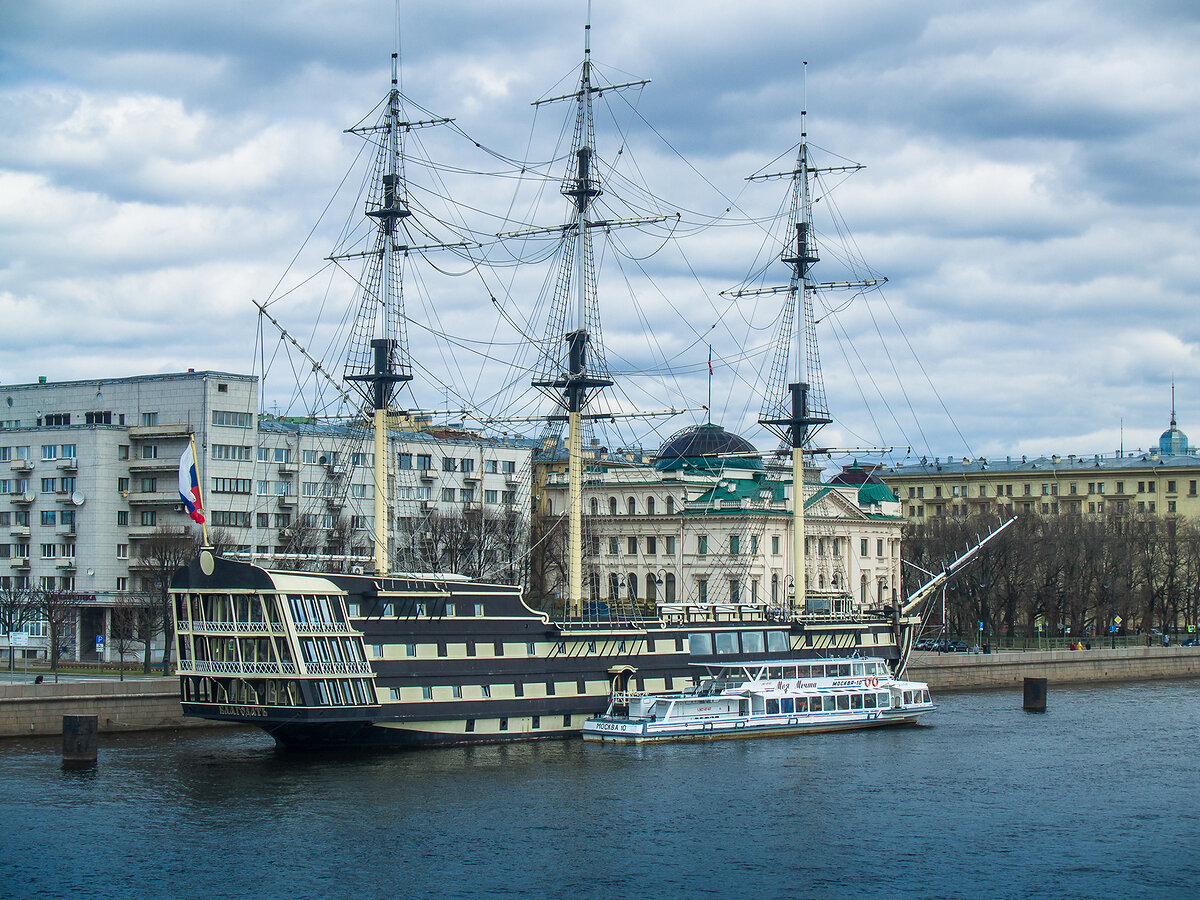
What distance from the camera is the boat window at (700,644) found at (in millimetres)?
64250

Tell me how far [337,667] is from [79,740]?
28.7 feet

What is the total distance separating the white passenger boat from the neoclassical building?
38319 mm

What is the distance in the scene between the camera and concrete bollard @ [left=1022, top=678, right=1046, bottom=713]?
73875 mm

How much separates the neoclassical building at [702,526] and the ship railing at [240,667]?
175ft

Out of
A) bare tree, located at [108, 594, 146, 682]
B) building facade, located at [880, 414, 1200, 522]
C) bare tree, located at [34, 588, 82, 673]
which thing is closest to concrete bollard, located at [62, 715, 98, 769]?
bare tree, located at [34, 588, 82, 673]

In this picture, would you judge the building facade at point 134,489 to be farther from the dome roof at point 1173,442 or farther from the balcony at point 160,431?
the dome roof at point 1173,442

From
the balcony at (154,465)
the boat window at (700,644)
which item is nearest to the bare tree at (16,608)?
the balcony at (154,465)

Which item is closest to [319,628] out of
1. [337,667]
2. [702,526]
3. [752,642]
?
[337,667]

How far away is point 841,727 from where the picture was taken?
6462cm

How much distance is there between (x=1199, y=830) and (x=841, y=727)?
74.0 feet

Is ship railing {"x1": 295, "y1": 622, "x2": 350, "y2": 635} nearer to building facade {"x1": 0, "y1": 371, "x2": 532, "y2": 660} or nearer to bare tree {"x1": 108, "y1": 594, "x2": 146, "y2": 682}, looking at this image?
bare tree {"x1": 108, "y1": 594, "x2": 146, "y2": 682}

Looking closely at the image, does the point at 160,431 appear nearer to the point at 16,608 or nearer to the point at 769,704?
the point at 16,608

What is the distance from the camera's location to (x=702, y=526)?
11000 centimetres

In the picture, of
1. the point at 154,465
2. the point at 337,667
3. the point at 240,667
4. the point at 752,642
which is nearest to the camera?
the point at 240,667
